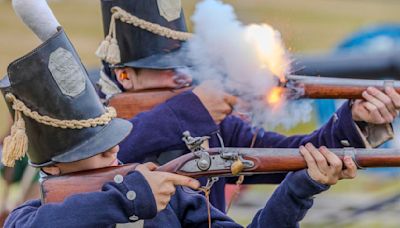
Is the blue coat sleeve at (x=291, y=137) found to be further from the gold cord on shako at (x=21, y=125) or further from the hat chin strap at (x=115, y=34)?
the gold cord on shako at (x=21, y=125)

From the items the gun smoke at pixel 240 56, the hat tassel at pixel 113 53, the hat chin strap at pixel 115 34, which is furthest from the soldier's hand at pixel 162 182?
the hat tassel at pixel 113 53

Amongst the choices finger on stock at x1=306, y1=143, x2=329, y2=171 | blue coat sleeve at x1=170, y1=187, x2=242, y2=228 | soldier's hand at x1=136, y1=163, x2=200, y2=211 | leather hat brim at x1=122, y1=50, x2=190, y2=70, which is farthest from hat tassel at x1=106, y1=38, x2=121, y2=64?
finger on stock at x1=306, y1=143, x2=329, y2=171

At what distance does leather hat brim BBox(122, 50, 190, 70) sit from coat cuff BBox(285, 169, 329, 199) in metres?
0.94

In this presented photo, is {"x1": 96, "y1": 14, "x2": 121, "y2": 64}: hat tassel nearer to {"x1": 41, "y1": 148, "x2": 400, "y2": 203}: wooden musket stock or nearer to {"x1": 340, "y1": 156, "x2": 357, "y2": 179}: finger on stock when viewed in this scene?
{"x1": 41, "y1": 148, "x2": 400, "y2": 203}: wooden musket stock

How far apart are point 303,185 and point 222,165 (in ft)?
1.05

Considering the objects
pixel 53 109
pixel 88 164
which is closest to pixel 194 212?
pixel 88 164

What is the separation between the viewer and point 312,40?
57.5 ft

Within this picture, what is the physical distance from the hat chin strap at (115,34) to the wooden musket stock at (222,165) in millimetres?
966

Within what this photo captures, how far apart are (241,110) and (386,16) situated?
1530 centimetres

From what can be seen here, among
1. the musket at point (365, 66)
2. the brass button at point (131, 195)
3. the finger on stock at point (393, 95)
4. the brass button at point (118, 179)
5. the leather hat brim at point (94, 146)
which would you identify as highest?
the leather hat brim at point (94, 146)

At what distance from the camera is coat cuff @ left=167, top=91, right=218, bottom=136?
15.7 feet

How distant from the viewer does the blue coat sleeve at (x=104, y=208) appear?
3893 millimetres

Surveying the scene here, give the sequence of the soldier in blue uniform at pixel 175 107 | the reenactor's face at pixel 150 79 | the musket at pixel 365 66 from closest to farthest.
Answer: the soldier in blue uniform at pixel 175 107 → the reenactor's face at pixel 150 79 → the musket at pixel 365 66

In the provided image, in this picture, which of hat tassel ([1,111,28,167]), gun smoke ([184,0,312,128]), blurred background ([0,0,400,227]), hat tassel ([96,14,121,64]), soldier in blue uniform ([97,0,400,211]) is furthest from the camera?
blurred background ([0,0,400,227])
